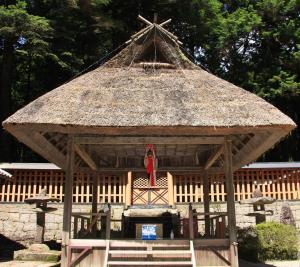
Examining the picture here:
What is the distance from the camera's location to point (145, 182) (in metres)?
18.7

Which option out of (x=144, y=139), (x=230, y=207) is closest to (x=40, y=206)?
(x=144, y=139)

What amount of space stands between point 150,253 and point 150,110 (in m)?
3.17

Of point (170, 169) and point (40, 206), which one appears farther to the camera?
point (40, 206)

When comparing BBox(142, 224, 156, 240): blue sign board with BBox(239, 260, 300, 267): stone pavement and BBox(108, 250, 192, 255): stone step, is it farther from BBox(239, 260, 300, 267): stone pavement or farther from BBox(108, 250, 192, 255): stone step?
BBox(239, 260, 300, 267): stone pavement

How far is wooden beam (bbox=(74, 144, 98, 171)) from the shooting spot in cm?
999

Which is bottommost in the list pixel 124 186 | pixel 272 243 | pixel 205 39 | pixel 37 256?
pixel 37 256

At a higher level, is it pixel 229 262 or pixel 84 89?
pixel 84 89

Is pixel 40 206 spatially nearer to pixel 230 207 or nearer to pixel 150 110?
pixel 150 110

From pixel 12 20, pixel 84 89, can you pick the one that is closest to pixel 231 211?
pixel 84 89

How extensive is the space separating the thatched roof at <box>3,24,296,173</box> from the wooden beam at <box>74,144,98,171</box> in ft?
2.37

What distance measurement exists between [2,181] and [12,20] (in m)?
7.99

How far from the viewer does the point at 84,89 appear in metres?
9.79

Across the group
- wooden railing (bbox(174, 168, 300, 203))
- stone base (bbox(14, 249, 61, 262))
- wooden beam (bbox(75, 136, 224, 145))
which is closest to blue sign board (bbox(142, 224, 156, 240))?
wooden beam (bbox(75, 136, 224, 145))

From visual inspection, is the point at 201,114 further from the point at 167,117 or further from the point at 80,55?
the point at 80,55
